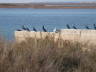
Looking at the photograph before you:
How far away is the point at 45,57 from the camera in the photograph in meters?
10.0

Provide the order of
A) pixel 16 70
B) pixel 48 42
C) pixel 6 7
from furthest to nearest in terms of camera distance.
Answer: pixel 6 7, pixel 48 42, pixel 16 70

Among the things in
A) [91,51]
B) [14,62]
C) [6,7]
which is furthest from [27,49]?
[6,7]

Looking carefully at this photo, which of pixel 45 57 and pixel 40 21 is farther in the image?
pixel 40 21

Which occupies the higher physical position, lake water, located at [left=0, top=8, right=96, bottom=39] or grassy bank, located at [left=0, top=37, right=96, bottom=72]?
lake water, located at [left=0, top=8, right=96, bottom=39]

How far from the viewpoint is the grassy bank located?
929 cm

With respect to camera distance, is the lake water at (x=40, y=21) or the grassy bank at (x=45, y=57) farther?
the lake water at (x=40, y=21)

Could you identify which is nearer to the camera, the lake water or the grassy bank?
the grassy bank

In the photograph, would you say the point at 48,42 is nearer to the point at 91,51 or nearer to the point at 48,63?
the point at 91,51

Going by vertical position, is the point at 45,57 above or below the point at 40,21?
below

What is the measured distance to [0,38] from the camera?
1039 cm

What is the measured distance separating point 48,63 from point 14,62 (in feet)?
2.30

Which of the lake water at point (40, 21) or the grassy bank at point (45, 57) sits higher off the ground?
the lake water at point (40, 21)

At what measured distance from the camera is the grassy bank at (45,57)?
929 cm

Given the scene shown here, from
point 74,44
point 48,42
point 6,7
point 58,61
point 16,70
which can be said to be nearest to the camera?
point 16,70
